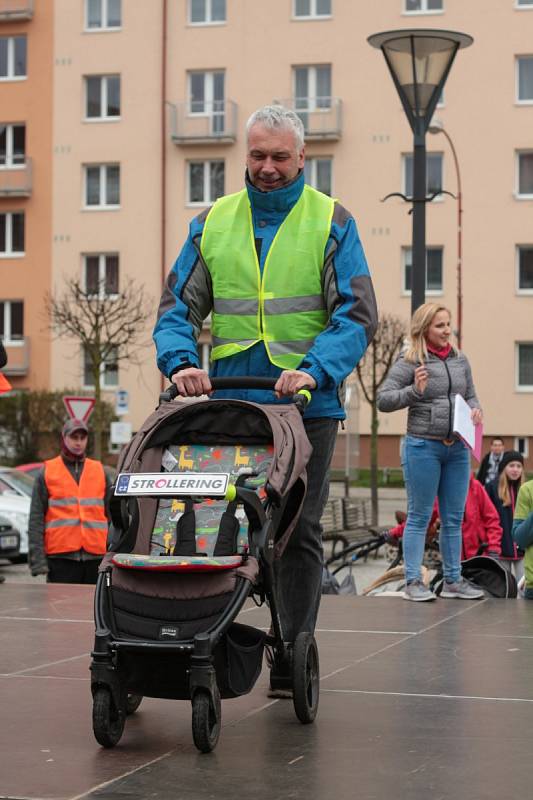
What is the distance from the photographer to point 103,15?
2143 inches

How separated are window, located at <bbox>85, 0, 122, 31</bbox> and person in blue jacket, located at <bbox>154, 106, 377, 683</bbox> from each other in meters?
50.2

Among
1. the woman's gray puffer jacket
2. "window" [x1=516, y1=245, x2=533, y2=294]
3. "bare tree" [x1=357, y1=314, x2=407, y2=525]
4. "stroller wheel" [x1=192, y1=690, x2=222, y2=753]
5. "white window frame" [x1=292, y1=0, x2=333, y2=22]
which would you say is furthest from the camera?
"white window frame" [x1=292, y1=0, x2=333, y2=22]

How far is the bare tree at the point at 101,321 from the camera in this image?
140 feet

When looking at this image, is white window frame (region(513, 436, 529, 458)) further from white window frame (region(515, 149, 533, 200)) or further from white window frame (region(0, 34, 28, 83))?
white window frame (region(0, 34, 28, 83))

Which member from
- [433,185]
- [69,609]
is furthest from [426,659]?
[433,185]

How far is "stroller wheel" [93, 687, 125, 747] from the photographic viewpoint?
488 cm

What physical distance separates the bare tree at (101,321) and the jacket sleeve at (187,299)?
116 feet

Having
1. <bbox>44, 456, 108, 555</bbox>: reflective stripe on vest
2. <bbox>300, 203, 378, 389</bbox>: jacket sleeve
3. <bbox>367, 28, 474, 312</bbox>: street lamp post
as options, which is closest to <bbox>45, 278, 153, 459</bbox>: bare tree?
<bbox>367, 28, 474, 312</bbox>: street lamp post

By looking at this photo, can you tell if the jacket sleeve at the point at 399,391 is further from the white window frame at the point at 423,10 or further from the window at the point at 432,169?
the white window frame at the point at 423,10

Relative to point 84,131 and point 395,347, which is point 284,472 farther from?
point 84,131

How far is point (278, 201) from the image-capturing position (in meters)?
5.85

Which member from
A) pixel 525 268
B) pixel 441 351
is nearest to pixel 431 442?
pixel 441 351

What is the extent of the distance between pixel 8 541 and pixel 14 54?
37.6m

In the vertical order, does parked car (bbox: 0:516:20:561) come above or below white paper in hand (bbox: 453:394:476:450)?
below
